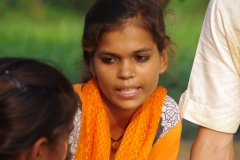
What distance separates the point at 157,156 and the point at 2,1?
18.1ft

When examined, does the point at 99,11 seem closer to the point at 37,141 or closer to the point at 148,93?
the point at 148,93

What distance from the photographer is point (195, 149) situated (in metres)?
3.06

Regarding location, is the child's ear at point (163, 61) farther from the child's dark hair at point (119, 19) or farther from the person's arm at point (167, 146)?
the person's arm at point (167, 146)

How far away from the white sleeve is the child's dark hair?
243 mm

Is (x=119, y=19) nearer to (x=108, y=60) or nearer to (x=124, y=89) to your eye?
(x=108, y=60)

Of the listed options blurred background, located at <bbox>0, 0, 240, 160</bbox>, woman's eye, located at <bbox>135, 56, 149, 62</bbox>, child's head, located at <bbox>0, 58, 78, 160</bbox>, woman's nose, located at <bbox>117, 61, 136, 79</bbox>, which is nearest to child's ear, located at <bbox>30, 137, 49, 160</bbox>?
child's head, located at <bbox>0, 58, 78, 160</bbox>

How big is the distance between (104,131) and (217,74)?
67 centimetres

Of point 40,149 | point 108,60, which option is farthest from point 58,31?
point 40,149

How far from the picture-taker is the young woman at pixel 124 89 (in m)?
2.81

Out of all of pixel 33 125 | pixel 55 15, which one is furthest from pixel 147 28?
pixel 55 15

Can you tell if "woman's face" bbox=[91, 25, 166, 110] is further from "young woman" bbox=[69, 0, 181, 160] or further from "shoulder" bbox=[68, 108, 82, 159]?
"shoulder" bbox=[68, 108, 82, 159]

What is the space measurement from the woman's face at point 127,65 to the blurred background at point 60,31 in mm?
2856

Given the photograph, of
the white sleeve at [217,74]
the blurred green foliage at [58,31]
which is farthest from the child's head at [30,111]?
the blurred green foliage at [58,31]

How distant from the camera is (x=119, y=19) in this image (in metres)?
2.82
